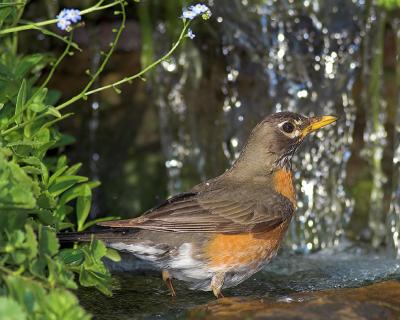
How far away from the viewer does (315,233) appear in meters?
9.50

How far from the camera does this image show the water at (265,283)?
238 inches

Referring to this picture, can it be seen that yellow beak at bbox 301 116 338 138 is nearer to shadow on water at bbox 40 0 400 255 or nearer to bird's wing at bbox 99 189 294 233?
bird's wing at bbox 99 189 294 233

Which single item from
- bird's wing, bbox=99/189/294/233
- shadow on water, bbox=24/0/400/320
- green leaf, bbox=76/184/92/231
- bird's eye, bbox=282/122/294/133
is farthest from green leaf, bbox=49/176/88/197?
shadow on water, bbox=24/0/400/320

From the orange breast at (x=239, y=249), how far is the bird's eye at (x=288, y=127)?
3.15 feet

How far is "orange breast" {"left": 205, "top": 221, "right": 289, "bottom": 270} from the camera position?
20.7 ft

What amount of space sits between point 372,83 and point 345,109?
0.41m

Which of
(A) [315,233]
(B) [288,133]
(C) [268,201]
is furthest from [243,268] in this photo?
(A) [315,233]

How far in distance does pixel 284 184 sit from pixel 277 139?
0.37m

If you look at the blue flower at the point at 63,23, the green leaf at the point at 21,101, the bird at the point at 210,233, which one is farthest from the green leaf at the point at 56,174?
the blue flower at the point at 63,23

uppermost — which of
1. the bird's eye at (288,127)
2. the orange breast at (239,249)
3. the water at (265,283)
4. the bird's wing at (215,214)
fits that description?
the bird's eye at (288,127)

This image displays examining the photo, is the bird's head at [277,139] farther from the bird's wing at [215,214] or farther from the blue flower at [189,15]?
the blue flower at [189,15]

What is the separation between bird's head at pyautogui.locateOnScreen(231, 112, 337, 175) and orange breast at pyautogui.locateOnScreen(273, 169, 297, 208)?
73mm

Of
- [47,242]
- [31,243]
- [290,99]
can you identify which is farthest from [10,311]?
[290,99]

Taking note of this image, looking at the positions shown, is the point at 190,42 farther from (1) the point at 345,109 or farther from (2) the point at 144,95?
(1) the point at 345,109
